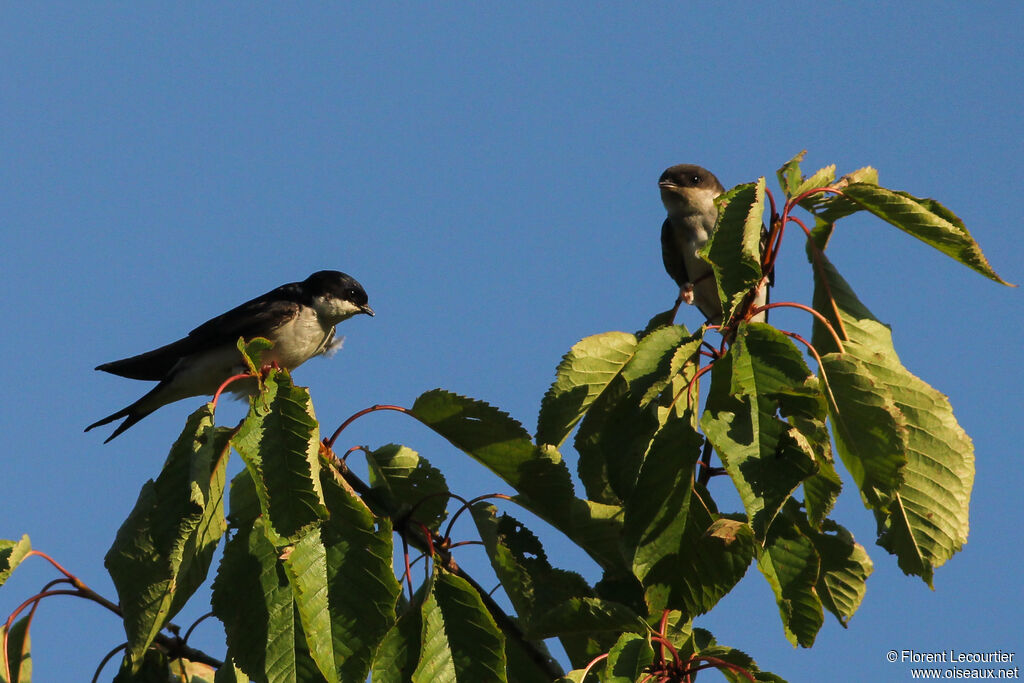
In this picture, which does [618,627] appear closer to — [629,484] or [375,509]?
[629,484]

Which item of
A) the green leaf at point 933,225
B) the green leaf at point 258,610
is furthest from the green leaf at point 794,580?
the green leaf at point 258,610

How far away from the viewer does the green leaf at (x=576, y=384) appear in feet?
12.3

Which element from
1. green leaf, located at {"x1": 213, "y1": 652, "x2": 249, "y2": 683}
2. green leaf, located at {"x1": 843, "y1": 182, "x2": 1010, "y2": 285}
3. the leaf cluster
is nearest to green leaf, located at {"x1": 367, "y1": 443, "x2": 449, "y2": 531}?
the leaf cluster

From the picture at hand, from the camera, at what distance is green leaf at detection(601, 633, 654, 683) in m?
2.94

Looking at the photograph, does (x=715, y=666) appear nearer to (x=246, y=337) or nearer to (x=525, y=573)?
(x=525, y=573)

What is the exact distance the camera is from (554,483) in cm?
362

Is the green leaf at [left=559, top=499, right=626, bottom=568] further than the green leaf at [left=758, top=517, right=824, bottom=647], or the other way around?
the green leaf at [left=559, top=499, right=626, bottom=568]

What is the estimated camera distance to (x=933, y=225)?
3.66 metres

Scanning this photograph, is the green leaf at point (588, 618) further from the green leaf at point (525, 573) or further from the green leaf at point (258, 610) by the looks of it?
the green leaf at point (258, 610)

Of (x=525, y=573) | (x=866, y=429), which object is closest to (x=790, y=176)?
(x=866, y=429)

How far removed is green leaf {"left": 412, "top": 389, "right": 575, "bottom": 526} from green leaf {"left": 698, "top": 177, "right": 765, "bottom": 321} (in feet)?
2.76

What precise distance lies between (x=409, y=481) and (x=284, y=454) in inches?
45.0

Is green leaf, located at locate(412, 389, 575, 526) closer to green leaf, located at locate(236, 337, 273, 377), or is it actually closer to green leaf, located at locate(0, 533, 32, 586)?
green leaf, located at locate(236, 337, 273, 377)

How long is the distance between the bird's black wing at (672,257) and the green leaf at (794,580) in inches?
209
